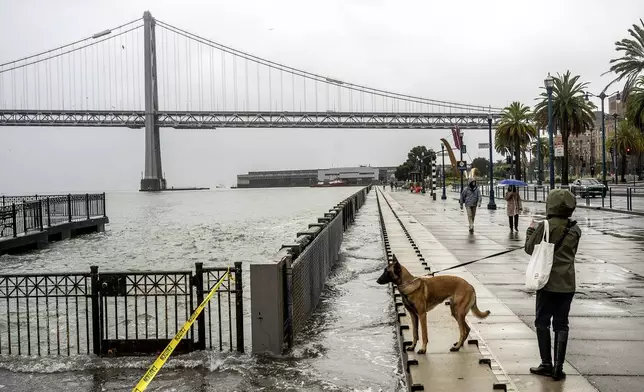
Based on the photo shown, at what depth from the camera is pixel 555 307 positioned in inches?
227

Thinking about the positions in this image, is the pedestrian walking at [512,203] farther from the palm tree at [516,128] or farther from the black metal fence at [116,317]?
the palm tree at [516,128]

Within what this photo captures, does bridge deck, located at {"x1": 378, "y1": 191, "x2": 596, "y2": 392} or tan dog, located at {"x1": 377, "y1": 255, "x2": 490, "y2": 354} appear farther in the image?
tan dog, located at {"x1": 377, "y1": 255, "x2": 490, "y2": 354}

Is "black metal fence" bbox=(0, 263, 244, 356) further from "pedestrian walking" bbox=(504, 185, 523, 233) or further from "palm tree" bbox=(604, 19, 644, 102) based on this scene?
"palm tree" bbox=(604, 19, 644, 102)

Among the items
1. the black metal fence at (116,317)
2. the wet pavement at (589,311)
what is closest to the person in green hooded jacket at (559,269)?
the wet pavement at (589,311)

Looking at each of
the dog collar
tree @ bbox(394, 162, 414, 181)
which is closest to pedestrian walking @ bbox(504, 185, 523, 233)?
the dog collar

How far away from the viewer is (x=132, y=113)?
129 metres

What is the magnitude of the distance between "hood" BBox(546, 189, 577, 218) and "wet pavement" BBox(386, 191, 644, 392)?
147cm

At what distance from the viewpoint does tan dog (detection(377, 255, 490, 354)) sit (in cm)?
639

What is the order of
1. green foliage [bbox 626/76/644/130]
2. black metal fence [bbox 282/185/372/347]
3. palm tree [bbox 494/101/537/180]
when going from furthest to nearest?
palm tree [bbox 494/101/537/180]
green foliage [bbox 626/76/644/130]
black metal fence [bbox 282/185/372/347]

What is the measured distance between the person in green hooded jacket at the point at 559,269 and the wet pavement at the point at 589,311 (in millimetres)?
451

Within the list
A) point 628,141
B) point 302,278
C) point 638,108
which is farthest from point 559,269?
point 628,141

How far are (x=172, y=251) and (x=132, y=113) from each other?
105149 millimetres

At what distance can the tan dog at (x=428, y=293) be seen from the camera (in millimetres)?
6391

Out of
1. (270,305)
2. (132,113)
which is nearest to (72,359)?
(270,305)
